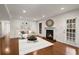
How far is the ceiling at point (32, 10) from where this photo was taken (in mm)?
2072

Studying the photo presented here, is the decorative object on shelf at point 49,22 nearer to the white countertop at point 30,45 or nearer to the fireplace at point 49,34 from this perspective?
the fireplace at point 49,34

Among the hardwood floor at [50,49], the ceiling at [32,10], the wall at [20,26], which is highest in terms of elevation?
the ceiling at [32,10]

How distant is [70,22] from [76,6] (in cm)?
40

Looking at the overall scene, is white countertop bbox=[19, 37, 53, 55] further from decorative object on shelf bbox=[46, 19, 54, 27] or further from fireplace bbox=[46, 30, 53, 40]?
decorative object on shelf bbox=[46, 19, 54, 27]

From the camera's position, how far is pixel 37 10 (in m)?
2.26

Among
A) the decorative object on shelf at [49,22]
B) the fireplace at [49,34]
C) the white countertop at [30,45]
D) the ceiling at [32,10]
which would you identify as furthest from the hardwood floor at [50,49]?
the ceiling at [32,10]

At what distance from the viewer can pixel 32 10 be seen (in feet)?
7.42

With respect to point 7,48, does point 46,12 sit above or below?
above

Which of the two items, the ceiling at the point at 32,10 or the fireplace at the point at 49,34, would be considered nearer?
the ceiling at the point at 32,10

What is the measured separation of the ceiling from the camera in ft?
6.80

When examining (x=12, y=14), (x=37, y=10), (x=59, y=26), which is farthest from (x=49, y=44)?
(x=12, y=14)

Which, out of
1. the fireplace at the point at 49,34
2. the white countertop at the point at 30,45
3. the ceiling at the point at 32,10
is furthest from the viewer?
the fireplace at the point at 49,34
